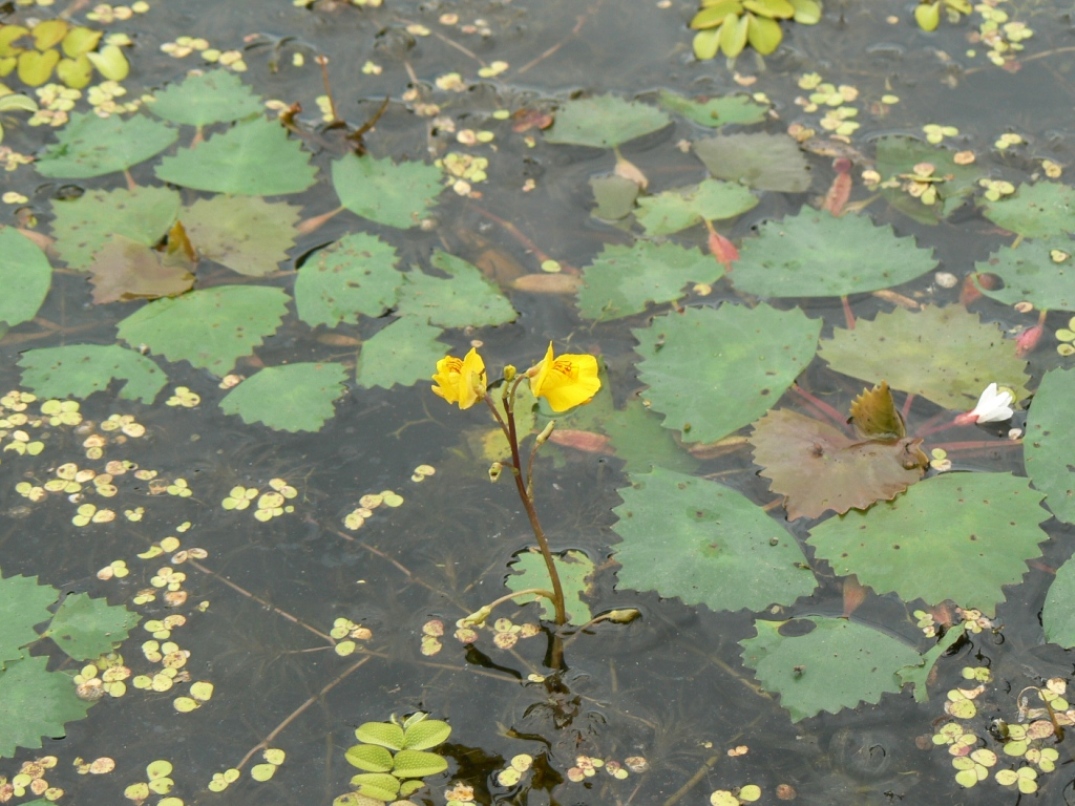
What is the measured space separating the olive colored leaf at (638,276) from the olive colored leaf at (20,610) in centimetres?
130

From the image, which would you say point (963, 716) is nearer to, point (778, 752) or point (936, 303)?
point (778, 752)

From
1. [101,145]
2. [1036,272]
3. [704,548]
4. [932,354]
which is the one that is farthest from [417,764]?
[101,145]

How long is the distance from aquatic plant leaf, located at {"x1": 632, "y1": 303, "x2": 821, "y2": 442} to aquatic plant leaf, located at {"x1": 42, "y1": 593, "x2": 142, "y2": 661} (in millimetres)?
1141

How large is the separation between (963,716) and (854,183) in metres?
1.48

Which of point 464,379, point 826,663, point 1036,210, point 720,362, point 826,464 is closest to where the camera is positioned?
point 464,379

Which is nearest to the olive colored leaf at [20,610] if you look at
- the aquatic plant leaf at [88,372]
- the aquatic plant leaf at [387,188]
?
the aquatic plant leaf at [88,372]

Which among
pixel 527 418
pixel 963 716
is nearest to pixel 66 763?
pixel 527 418

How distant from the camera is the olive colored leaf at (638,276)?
2.76 m

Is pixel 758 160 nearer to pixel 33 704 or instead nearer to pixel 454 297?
pixel 454 297

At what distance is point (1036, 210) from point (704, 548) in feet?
4.45

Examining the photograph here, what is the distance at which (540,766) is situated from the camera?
207 cm

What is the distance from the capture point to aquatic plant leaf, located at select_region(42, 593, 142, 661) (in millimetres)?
2225

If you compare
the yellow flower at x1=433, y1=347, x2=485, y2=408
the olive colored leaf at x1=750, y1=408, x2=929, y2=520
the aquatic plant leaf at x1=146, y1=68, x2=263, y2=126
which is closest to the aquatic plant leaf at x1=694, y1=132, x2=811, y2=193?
the olive colored leaf at x1=750, y1=408, x2=929, y2=520

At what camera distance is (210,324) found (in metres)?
2.74
